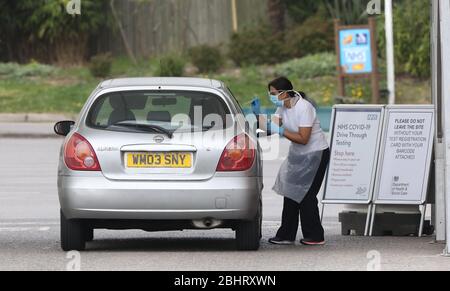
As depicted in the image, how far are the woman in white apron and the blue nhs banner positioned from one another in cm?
1823

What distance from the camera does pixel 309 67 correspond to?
32500 millimetres

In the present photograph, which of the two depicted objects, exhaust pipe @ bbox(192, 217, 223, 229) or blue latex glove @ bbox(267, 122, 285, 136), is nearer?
exhaust pipe @ bbox(192, 217, 223, 229)

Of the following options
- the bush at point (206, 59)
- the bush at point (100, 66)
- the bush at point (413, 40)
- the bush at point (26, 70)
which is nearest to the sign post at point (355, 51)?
the bush at point (413, 40)

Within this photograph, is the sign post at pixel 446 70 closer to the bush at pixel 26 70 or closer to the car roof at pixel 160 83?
the car roof at pixel 160 83

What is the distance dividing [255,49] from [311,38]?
1.45m

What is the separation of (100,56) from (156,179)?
22.0 metres

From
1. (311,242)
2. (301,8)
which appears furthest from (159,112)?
(301,8)

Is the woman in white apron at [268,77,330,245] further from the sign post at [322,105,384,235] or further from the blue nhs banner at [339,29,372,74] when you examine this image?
the blue nhs banner at [339,29,372,74]

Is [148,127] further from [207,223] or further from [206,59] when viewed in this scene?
[206,59]

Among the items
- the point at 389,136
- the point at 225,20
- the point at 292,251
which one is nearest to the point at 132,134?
the point at 292,251

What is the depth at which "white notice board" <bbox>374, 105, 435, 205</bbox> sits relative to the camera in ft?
43.8

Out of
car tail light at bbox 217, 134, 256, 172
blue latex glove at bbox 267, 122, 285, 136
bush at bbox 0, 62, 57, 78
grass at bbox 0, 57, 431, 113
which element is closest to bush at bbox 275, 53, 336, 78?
grass at bbox 0, 57, 431, 113

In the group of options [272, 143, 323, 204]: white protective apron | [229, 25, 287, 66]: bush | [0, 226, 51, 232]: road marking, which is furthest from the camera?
[229, 25, 287, 66]: bush

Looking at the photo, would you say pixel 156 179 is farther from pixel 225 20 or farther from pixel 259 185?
pixel 225 20
